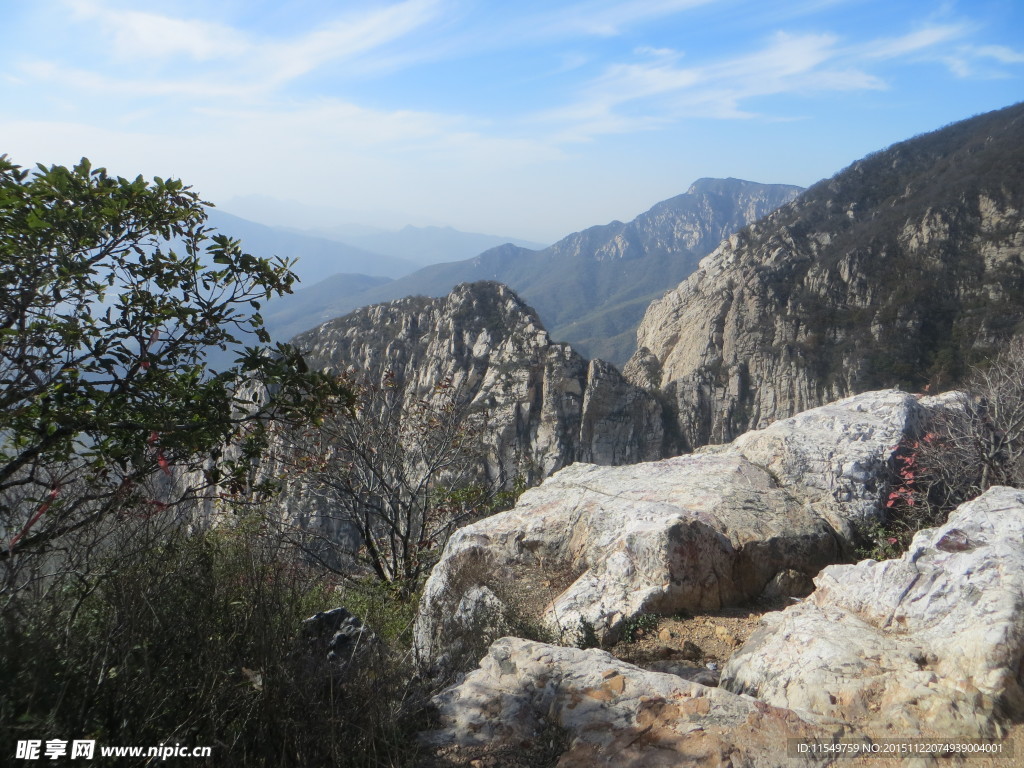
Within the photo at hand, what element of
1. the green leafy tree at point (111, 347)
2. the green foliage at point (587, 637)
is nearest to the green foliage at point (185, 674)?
the green leafy tree at point (111, 347)

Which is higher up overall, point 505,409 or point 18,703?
point 18,703

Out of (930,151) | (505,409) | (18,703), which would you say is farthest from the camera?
(930,151)

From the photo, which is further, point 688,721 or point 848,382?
point 848,382

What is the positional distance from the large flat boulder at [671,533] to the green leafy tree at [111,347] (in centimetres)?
273

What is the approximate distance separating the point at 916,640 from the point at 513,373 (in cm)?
3602

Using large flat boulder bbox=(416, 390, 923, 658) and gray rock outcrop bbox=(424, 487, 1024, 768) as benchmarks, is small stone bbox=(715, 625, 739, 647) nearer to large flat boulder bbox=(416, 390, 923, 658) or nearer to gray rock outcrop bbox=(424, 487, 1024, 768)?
large flat boulder bbox=(416, 390, 923, 658)

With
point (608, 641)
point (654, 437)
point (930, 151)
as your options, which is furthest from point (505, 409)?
point (930, 151)

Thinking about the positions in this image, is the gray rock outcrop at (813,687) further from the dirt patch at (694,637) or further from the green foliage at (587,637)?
the green foliage at (587,637)

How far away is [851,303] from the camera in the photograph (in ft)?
140

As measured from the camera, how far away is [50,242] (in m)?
3.54

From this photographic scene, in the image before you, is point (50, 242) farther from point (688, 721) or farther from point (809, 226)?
point (809, 226)

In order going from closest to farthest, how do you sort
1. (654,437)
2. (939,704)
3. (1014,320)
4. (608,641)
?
(939,704) < (608,641) < (1014,320) < (654,437)

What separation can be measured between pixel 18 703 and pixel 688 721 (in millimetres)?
3048

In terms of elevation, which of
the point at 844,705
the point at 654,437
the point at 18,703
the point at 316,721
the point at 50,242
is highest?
the point at 50,242
